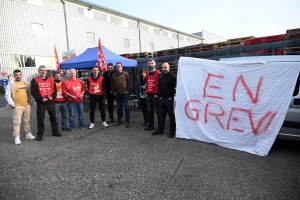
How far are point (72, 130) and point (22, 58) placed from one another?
16.6 metres

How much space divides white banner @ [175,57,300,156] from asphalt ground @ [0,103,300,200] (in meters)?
0.27

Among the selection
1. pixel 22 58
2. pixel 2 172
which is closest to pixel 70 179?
pixel 2 172

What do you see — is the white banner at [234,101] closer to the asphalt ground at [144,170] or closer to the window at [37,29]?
the asphalt ground at [144,170]

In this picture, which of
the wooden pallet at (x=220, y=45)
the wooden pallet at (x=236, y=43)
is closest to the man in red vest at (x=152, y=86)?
the wooden pallet at (x=220, y=45)

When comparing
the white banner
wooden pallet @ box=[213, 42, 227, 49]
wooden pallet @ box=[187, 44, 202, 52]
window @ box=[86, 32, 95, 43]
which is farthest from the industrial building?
the white banner

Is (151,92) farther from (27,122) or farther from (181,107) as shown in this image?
(27,122)

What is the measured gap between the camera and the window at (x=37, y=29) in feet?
61.7

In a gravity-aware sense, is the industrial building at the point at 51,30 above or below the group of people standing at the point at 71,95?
above

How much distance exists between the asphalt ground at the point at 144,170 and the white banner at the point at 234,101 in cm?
27

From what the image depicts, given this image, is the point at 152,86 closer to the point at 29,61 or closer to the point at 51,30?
the point at 29,61

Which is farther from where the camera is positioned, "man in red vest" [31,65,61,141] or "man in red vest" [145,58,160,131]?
"man in red vest" [145,58,160,131]

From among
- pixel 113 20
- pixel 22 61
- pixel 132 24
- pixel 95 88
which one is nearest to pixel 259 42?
pixel 95 88

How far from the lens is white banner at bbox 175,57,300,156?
12.1 feet

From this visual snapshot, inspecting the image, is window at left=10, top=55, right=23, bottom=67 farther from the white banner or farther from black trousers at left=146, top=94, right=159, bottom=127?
the white banner
